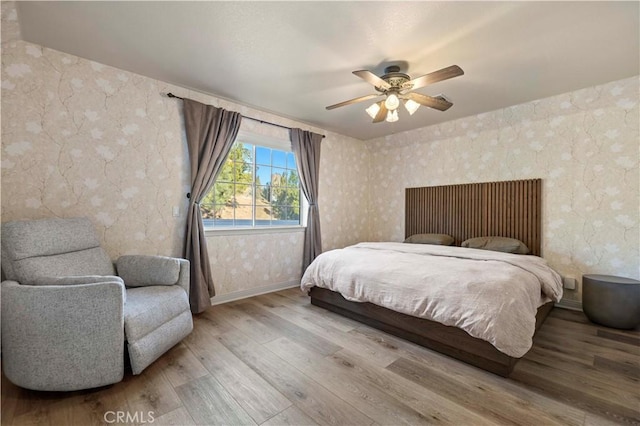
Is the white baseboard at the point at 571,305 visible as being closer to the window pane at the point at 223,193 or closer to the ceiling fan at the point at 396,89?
the ceiling fan at the point at 396,89

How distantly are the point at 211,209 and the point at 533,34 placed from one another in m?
3.50

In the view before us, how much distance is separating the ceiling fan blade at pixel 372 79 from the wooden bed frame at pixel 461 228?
6.56ft

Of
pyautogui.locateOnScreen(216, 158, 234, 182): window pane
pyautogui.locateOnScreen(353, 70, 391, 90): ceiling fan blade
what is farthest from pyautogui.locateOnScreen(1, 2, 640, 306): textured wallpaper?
pyautogui.locateOnScreen(353, 70, 391, 90): ceiling fan blade

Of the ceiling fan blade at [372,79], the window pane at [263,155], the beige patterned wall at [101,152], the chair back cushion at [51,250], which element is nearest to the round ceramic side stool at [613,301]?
the ceiling fan blade at [372,79]

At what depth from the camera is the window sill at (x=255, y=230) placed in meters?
3.33

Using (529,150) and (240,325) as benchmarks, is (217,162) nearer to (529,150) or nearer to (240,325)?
(240,325)

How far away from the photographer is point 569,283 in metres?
3.20

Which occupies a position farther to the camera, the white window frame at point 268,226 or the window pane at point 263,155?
the window pane at point 263,155

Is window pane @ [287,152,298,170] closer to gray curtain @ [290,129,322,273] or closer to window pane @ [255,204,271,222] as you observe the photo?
gray curtain @ [290,129,322,273]

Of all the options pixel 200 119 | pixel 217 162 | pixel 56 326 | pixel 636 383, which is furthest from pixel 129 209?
pixel 636 383

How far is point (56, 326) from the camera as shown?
1582mm

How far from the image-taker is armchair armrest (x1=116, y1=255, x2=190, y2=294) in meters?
2.35

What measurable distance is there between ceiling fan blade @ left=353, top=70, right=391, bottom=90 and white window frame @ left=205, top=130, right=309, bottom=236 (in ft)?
6.12
